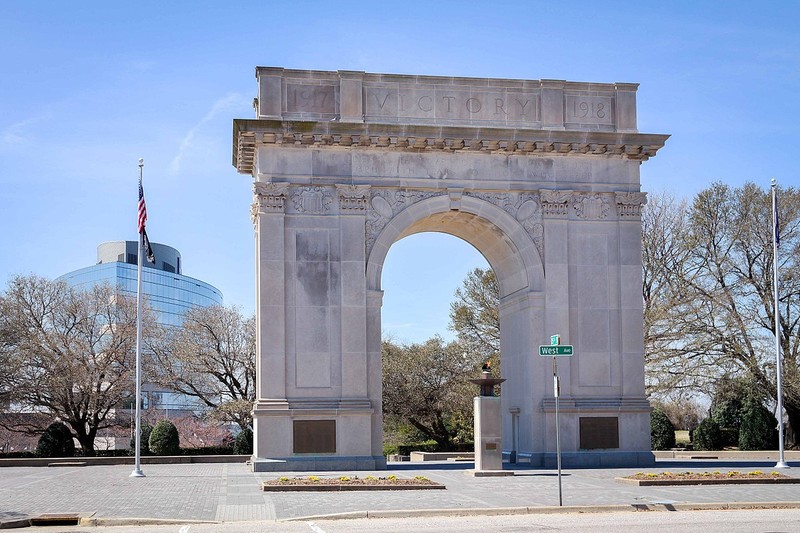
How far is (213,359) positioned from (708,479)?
3449cm

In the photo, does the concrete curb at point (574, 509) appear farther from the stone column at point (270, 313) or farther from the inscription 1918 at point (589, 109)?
the inscription 1918 at point (589, 109)

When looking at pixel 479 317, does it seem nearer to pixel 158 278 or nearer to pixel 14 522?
pixel 14 522

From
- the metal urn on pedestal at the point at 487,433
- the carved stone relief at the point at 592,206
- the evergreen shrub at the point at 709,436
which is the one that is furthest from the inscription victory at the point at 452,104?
the evergreen shrub at the point at 709,436

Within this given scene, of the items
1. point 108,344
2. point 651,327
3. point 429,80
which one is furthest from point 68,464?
point 651,327

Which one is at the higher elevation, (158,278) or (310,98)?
(158,278)

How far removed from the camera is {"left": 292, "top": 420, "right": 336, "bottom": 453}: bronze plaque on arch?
3334cm

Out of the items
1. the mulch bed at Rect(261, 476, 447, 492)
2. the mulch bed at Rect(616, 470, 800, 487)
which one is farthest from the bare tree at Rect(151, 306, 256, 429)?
the mulch bed at Rect(616, 470, 800, 487)

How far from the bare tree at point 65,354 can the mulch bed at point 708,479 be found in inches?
1279

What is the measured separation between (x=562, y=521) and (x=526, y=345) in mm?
17290

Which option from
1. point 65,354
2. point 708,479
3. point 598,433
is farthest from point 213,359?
point 708,479

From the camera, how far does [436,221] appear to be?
37156 mm

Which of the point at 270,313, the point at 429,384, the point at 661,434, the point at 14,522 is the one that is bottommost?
the point at 661,434

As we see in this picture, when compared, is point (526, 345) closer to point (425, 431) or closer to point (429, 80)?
point (429, 80)

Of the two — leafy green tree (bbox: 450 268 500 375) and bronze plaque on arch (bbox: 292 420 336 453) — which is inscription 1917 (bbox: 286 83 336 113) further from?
leafy green tree (bbox: 450 268 500 375)
